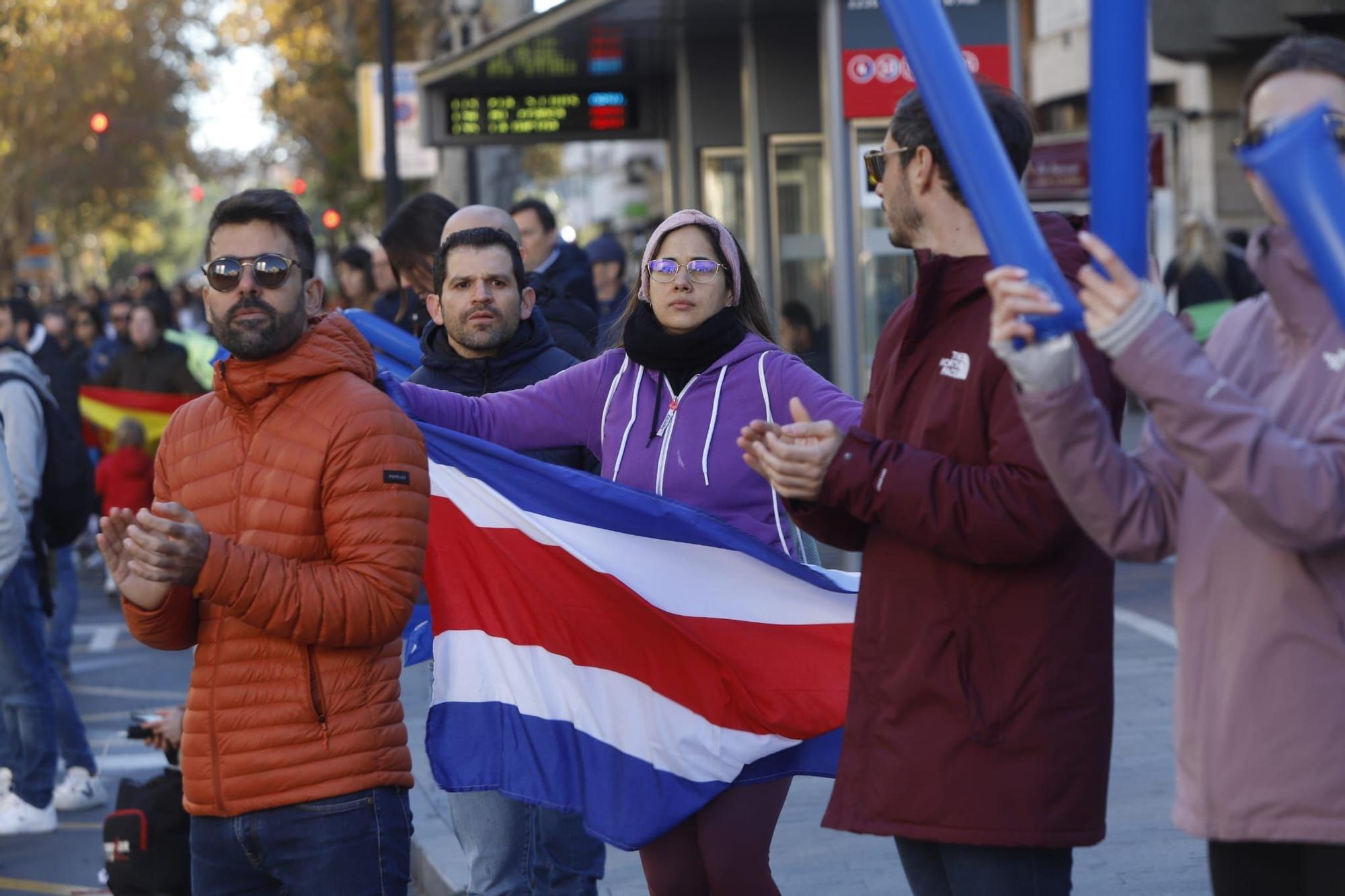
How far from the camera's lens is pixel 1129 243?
8.89 feet

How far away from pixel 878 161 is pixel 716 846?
1817 mm

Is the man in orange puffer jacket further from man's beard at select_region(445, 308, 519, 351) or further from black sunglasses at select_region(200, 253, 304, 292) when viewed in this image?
man's beard at select_region(445, 308, 519, 351)

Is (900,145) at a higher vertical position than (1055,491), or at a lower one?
higher

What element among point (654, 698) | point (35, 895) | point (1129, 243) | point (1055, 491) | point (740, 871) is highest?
point (1129, 243)

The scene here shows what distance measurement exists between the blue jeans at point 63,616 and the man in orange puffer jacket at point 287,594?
813 cm

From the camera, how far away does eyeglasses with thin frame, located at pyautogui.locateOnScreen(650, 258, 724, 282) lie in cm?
484

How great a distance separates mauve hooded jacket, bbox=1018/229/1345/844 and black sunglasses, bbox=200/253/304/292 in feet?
5.92

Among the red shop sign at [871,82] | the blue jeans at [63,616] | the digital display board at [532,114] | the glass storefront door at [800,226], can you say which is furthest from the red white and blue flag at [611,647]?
the digital display board at [532,114]

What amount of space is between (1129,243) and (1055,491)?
0.65 meters

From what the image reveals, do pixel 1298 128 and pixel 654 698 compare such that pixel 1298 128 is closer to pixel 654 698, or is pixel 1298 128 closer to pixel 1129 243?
pixel 1129 243

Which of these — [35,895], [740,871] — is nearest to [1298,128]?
[740,871]

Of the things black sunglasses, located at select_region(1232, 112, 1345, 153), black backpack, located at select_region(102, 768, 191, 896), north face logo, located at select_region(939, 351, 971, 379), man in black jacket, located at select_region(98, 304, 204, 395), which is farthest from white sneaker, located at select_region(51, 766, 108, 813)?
black sunglasses, located at select_region(1232, 112, 1345, 153)

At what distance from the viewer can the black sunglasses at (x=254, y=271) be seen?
4.03 metres

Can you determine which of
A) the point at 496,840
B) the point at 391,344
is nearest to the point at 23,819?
the point at 391,344
